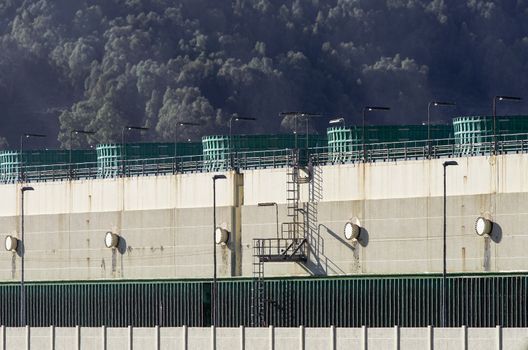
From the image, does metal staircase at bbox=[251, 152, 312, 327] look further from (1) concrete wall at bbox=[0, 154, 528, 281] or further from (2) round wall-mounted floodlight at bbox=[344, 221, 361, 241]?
(2) round wall-mounted floodlight at bbox=[344, 221, 361, 241]

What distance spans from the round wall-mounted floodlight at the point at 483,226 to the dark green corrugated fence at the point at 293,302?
2.57 m

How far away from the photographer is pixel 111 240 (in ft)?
354


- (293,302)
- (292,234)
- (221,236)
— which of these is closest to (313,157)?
(292,234)

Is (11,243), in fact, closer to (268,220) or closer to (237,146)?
(237,146)

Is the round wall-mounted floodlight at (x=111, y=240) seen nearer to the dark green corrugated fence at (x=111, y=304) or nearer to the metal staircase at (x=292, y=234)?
the dark green corrugated fence at (x=111, y=304)

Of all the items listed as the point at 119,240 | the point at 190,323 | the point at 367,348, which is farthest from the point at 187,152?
the point at 367,348

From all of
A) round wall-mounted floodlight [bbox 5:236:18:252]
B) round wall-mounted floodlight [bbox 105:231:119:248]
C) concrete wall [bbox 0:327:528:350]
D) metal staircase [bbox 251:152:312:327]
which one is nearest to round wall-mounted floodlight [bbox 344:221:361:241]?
metal staircase [bbox 251:152:312:327]

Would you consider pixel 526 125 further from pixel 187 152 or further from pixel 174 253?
pixel 187 152

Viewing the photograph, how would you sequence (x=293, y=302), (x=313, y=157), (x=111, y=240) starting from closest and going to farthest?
(x=293, y=302) → (x=313, y=157) → (x=111, y=240)

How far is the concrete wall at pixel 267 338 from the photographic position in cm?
6575

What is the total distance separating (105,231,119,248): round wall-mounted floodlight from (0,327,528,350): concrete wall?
2367cm

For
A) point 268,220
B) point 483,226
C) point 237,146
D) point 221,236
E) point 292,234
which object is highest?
point 237,146

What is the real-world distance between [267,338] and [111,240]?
35.7 m

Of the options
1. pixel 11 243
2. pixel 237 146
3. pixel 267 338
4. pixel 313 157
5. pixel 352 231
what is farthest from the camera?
pixel 237 146
